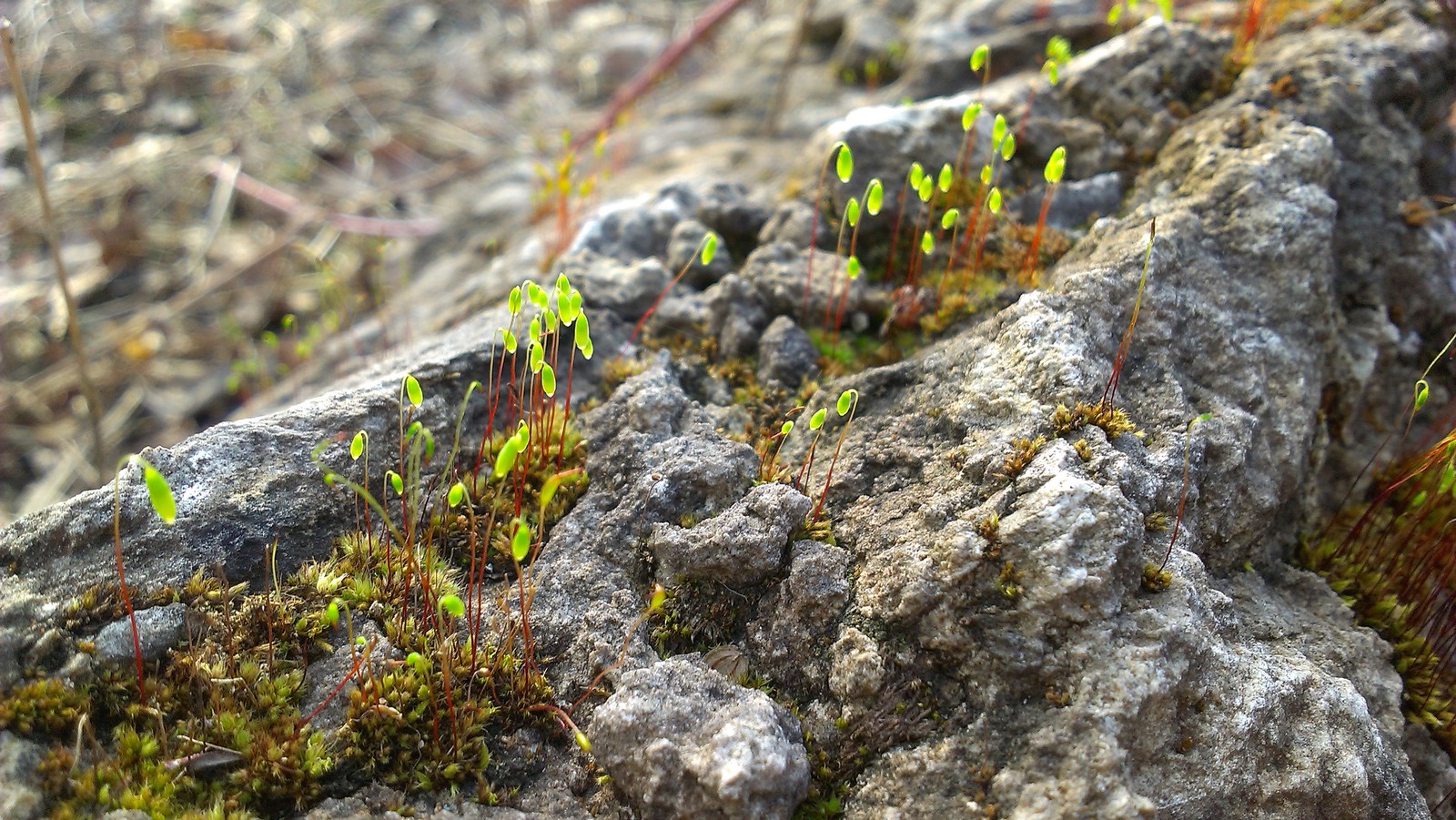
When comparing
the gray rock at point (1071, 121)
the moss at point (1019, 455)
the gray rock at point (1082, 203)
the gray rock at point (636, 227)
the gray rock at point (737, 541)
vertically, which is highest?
the gray rock at point (1071, 121)

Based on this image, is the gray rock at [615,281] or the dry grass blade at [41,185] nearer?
the dry grass blade at [41,185]

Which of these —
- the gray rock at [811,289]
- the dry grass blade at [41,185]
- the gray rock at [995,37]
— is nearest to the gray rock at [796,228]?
the gray rock at [811,289]

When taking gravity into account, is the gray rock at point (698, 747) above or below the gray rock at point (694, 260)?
below

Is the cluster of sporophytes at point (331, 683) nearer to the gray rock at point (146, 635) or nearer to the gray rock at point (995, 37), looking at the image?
the gray rock at point (146, 635)

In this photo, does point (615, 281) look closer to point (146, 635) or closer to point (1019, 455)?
point (1019, 455)

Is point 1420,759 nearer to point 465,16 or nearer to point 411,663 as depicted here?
point 411,663

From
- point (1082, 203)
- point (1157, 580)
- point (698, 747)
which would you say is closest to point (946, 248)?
point (1082, 203)
